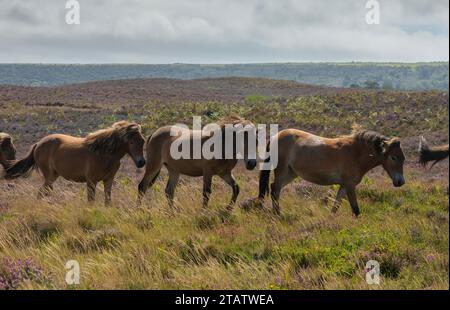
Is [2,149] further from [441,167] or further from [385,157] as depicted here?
[441,167]

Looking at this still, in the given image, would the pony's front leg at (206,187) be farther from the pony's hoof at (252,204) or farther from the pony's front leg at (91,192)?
the pony's front leg at (91,192)

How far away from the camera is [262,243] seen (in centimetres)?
771

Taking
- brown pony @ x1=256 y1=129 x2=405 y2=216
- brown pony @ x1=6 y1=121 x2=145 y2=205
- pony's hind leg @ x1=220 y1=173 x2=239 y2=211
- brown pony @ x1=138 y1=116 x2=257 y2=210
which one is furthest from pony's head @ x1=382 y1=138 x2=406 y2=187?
brown pony @ x1=6 y1=121 x2=145 y2=205

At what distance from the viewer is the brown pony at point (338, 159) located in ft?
33.0

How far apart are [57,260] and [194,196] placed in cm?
454

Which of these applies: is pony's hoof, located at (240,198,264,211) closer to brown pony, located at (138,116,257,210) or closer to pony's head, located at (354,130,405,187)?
brown pony, located at (138,116,257,210)

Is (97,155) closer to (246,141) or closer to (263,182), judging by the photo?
(246,141)

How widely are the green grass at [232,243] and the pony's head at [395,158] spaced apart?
0.56m

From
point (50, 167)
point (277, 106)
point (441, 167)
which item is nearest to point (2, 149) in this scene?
point (50, 167)

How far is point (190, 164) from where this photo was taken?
37.6 ft

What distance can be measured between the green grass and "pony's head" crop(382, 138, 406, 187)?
557 mm

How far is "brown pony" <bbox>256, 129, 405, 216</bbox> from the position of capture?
396 inches

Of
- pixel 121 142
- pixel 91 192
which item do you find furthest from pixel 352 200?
pixel 91 192

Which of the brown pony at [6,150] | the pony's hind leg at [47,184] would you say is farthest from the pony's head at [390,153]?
the brown pony at [6,150]
